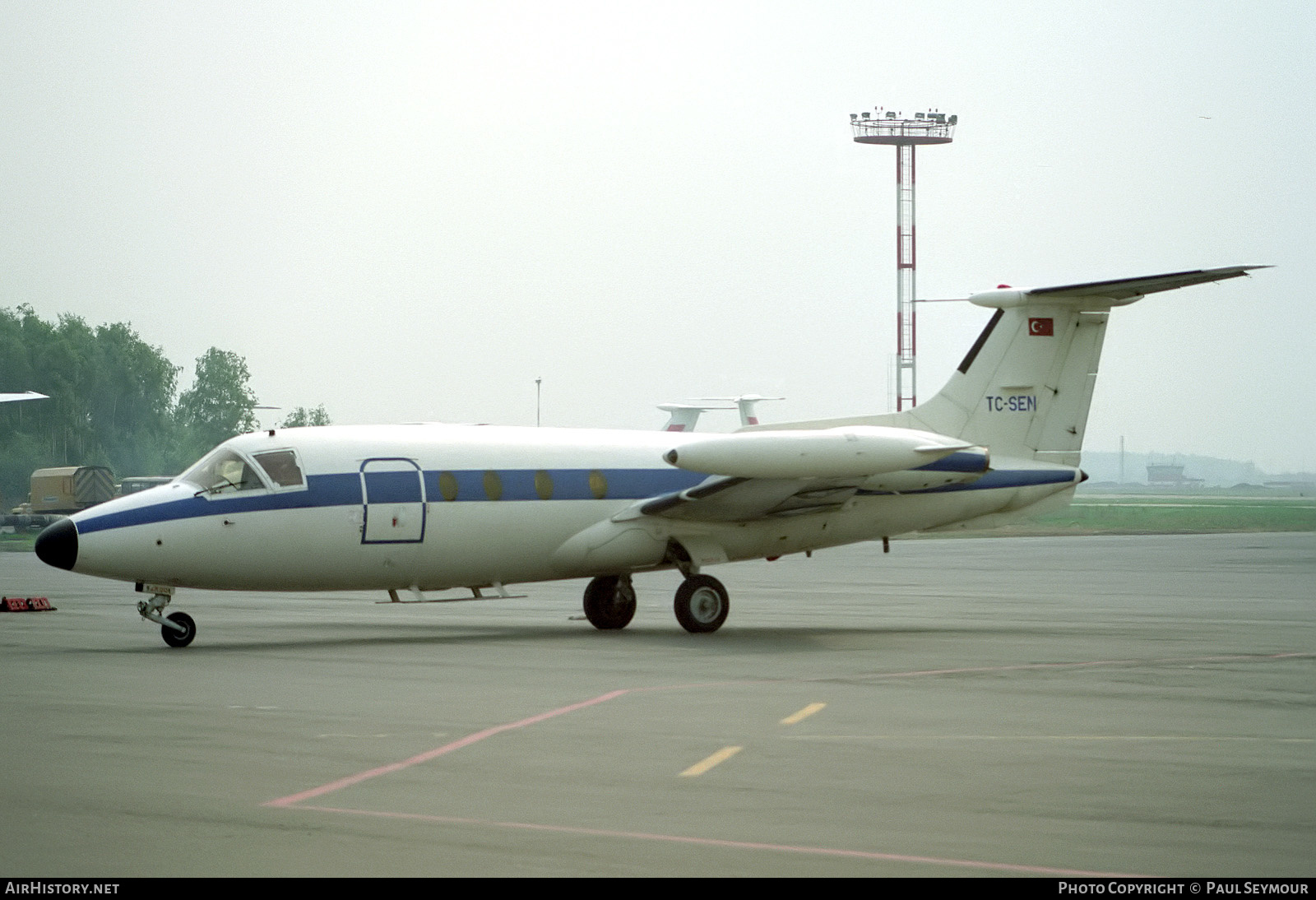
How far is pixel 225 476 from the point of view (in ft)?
67.8

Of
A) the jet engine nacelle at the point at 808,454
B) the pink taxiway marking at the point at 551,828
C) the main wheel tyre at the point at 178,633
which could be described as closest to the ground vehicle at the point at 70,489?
the main wheel tyre at the point at 178,633

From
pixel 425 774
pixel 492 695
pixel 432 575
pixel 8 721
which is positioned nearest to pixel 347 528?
pixel 432 575

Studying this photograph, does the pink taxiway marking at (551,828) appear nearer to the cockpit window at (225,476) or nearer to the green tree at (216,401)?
the cockpit window at (225,476)

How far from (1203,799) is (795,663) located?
337 inches

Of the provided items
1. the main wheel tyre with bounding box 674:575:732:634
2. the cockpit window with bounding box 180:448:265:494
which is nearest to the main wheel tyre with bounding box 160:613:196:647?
the cockpit window with bounding box 180:448:265:494

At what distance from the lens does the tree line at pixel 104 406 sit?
102000 millimetres

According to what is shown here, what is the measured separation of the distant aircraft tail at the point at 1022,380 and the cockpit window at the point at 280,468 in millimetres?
8570

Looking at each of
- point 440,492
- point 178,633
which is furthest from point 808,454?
point 178,633

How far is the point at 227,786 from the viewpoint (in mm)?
10289

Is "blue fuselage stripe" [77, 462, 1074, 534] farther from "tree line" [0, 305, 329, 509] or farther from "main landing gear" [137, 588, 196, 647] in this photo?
"tree line" [0, 305, 329, 509]

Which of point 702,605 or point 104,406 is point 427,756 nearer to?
point 702,605

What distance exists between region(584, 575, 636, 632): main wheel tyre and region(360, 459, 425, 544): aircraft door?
10.9ft
